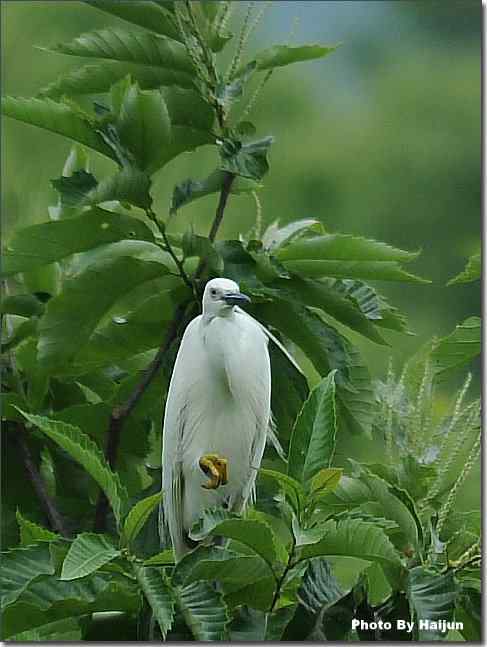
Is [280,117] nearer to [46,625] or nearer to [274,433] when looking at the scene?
[274,433]

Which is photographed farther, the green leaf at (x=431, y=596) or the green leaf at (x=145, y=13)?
the green leaf at (x=145, y=13)

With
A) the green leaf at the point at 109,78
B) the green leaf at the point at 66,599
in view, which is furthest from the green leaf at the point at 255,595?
the green leaf at the point at 109,78

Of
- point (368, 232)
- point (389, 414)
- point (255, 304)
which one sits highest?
point (368, 232)

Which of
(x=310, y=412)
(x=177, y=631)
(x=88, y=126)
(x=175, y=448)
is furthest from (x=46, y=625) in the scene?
(x=88, y=126)

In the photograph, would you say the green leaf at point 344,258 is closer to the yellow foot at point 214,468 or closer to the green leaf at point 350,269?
the green leaf at point 350,269

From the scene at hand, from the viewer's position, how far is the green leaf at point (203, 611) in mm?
1188

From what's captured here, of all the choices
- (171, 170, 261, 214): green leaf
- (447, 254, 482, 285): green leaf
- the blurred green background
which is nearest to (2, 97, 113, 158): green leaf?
(171, 170, 261, 214): green leaf

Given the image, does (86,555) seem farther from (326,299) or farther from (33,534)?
(326,299)

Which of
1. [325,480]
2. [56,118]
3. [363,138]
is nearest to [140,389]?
[56,118]

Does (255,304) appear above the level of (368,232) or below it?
below

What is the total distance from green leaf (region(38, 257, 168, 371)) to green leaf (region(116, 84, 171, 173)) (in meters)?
0.13

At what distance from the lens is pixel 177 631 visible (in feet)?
4.35

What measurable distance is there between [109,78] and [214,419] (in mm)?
476

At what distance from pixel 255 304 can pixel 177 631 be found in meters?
0.45
